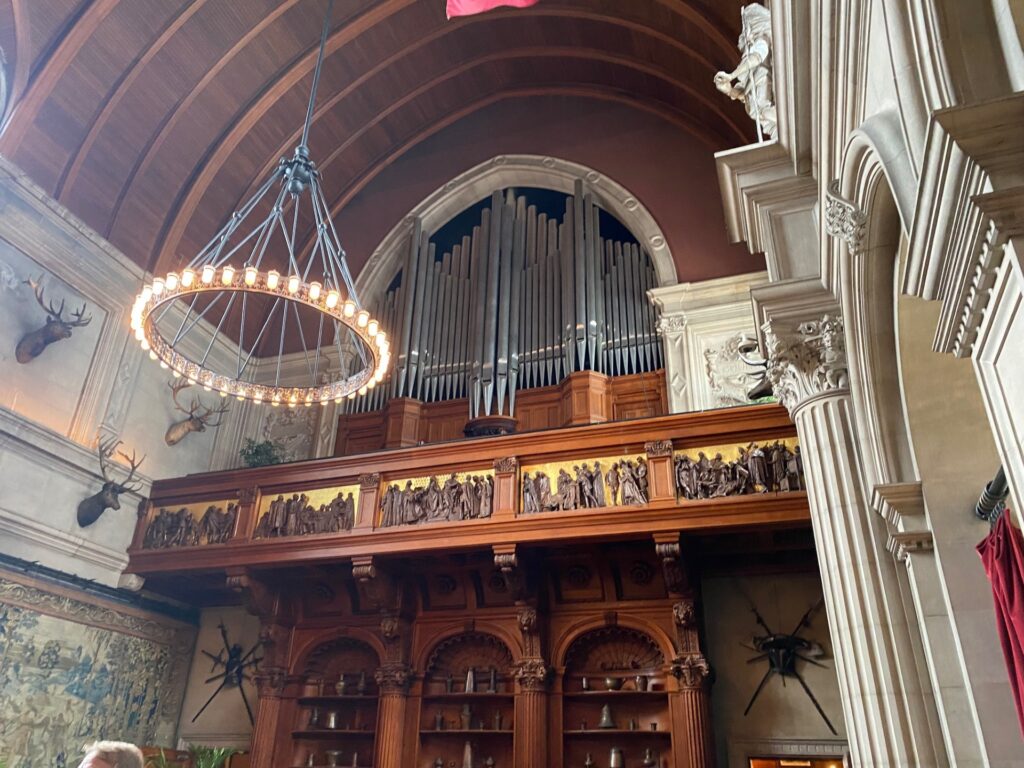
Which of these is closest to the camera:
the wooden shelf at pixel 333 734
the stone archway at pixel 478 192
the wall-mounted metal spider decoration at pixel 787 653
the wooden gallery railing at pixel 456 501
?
the wooden gallery railing at pixel 456 501

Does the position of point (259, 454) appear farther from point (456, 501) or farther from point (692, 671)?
point (692, 671)

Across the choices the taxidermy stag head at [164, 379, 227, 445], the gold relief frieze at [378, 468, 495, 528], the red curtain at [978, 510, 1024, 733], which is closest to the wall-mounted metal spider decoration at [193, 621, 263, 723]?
the taxidermy stag head at [164, 379, 227, 445]

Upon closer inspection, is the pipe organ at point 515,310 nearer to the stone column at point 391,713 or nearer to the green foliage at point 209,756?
the stone column at point 391,713

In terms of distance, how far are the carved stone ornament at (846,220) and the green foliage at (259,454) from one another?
25.2 ft

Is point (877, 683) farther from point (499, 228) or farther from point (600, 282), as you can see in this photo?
point (499, 228)

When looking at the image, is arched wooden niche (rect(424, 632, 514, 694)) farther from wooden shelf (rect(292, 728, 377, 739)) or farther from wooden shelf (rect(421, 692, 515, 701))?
wooden shelf (rect(292, 728, 377, 739))

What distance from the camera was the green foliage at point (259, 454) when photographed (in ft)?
32.3

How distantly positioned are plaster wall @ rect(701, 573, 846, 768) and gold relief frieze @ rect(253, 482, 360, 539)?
4.00m

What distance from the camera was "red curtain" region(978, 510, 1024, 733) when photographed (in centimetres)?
298

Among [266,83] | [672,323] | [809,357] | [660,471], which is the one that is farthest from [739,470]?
[266,83]

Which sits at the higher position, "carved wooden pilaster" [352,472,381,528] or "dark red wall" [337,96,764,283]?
"dark red wall" [337,96,764,283]

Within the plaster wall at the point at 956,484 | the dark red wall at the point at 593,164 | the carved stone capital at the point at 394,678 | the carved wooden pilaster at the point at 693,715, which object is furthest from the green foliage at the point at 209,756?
the dark red wall at the point at 593,164

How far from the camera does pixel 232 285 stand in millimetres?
6133

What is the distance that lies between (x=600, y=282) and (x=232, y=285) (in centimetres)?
540
